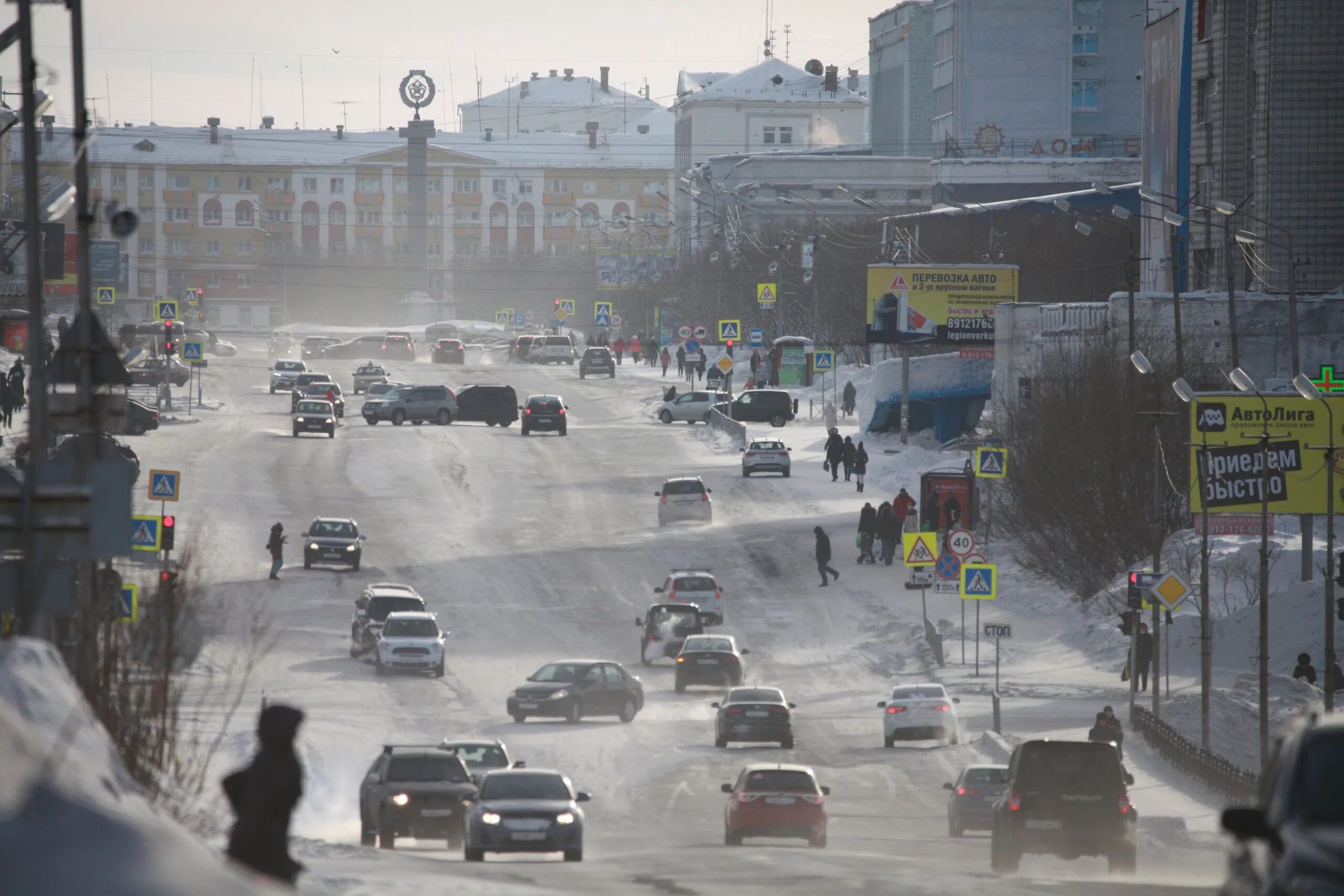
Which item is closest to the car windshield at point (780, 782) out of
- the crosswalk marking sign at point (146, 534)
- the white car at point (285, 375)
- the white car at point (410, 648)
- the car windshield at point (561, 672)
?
the car windshield at point (561, 672)

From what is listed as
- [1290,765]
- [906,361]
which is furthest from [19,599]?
[906,361]

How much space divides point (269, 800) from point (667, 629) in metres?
28.0

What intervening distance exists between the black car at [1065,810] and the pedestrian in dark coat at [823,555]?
23280mm

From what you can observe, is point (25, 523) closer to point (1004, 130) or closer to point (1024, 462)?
point (1024, 462)

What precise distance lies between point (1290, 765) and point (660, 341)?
96.9 meters

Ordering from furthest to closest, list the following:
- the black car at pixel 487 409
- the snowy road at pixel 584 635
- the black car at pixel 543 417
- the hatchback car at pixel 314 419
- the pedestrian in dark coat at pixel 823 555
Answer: the black car at pixel 487 409 → the black car at pixel 543 417 → the hatchback car at pixel 314 419 → the pedestrian in dark coat at pixel 823 555 → the snowy road at pixel 584 635

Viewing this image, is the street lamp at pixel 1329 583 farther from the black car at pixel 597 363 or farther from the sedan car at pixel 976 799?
the black car at pixel 597 363

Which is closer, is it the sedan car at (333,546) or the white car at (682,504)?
the sedan car at (333,546)

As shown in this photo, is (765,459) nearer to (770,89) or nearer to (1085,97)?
(1085,97)

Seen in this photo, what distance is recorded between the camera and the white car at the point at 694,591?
38.3 m

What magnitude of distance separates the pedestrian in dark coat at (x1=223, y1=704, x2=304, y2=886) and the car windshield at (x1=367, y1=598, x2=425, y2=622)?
90.2ft

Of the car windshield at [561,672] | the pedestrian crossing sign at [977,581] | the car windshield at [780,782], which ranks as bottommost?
the car windshield at [561,672]

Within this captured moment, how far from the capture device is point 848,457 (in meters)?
54.9

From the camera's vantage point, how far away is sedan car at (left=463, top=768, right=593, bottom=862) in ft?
61.6
